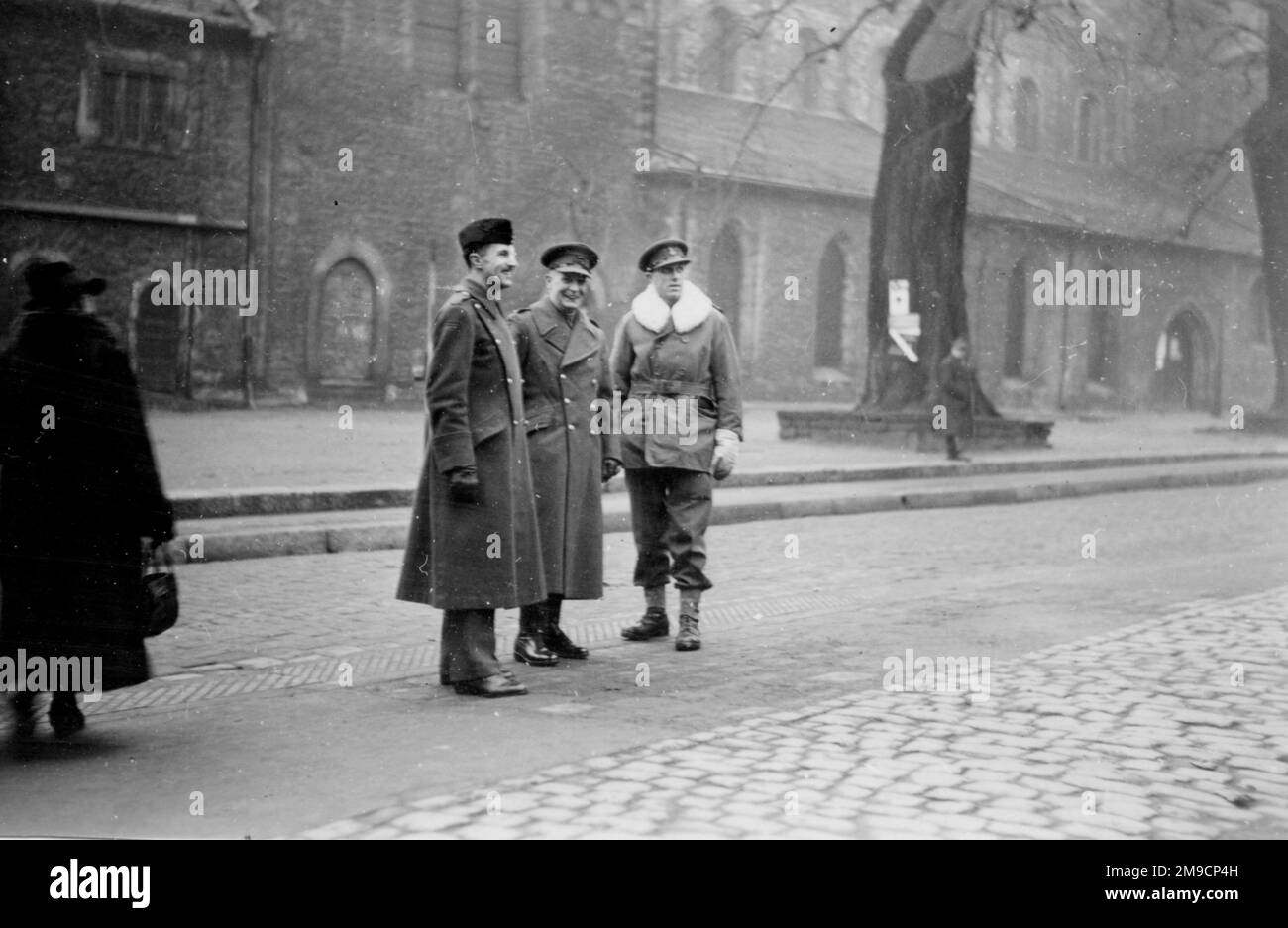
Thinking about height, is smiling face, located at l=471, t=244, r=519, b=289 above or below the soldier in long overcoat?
above

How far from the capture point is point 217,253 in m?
25.8

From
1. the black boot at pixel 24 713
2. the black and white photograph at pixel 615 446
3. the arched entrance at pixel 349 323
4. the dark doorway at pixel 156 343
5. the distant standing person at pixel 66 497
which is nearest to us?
the black and white photograph at pixel 615 446

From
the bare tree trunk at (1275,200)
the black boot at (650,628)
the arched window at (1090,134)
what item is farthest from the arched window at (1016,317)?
the black boot at (650,628)

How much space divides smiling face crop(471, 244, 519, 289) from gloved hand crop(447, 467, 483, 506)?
868mm

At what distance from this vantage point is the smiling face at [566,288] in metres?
7.08

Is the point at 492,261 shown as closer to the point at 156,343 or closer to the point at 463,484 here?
the point at 463,484

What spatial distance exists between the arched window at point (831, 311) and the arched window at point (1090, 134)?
6.45 metres

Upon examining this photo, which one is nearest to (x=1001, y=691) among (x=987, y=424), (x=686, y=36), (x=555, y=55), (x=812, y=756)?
(x=812, y=756)

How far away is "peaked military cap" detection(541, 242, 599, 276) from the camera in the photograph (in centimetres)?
706

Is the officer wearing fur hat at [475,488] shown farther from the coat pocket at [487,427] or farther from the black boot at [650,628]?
the black boot at [650,628]

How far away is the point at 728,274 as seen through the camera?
33875mm

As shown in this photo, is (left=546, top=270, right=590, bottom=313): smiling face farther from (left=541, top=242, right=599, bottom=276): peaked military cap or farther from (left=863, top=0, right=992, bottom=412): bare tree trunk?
(left=863, top=0, right=992, bottom=412): bare tree trunk

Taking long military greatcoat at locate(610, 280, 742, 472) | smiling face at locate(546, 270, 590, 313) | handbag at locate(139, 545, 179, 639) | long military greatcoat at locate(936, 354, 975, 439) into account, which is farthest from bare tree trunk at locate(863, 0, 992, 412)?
handbag at locate(139, 545, 179, 639)

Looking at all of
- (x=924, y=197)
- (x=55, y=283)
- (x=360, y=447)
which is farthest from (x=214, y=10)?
(x=55, y=283)
